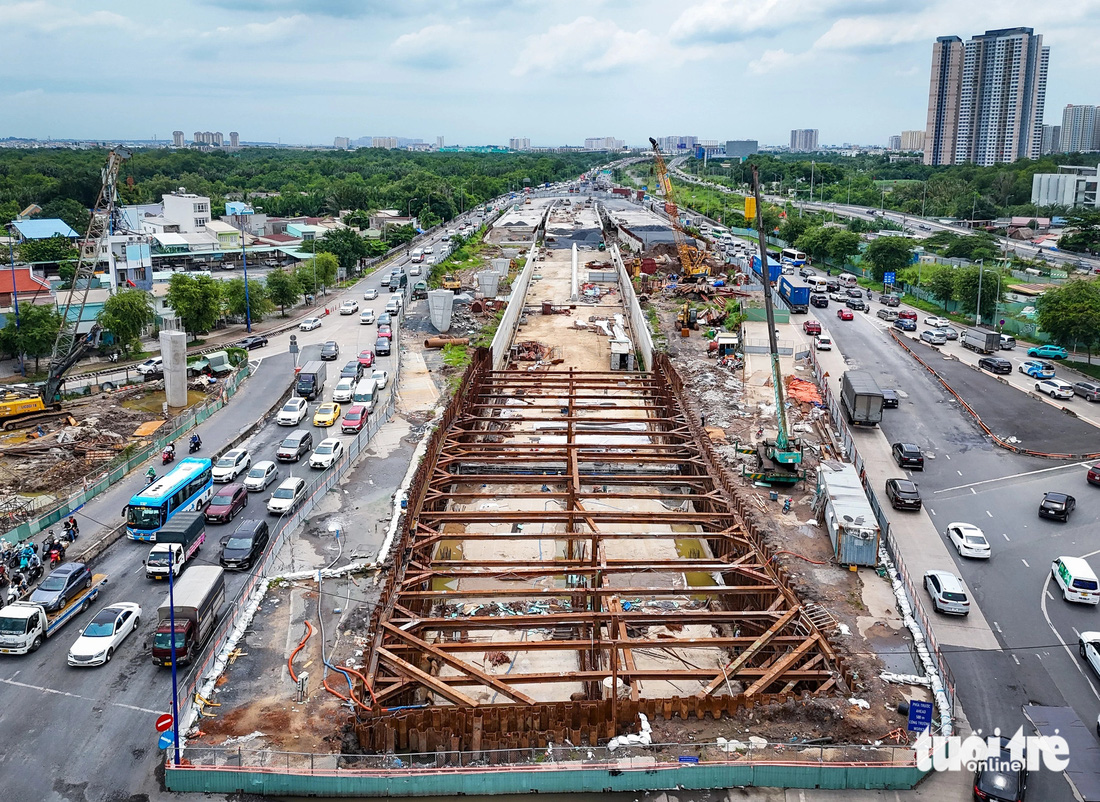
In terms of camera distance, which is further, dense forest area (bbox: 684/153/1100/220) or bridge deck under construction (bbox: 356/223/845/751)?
dense forest area (bbox: 684/153/1100/220)

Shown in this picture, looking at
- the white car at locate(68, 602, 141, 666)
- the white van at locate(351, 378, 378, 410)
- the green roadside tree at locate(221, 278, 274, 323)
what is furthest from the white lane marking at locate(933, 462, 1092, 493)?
the green roadside tree at locate(221, 278, 274, 323)

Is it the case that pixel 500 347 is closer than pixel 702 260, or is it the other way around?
pixel 500 347

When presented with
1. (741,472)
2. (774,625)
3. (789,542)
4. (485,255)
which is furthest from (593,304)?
(774,625)

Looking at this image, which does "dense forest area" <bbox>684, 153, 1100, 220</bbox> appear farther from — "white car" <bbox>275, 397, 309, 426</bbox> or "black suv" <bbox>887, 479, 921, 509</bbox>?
"black suv" <bbox>887, 479, 921, 509</bbox>

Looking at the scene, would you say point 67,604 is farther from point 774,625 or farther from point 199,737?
point 774,625

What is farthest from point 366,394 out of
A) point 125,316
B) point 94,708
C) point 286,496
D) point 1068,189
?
point 1068,189

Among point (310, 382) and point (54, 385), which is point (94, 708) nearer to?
point (310, 382)

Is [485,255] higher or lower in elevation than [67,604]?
higher
